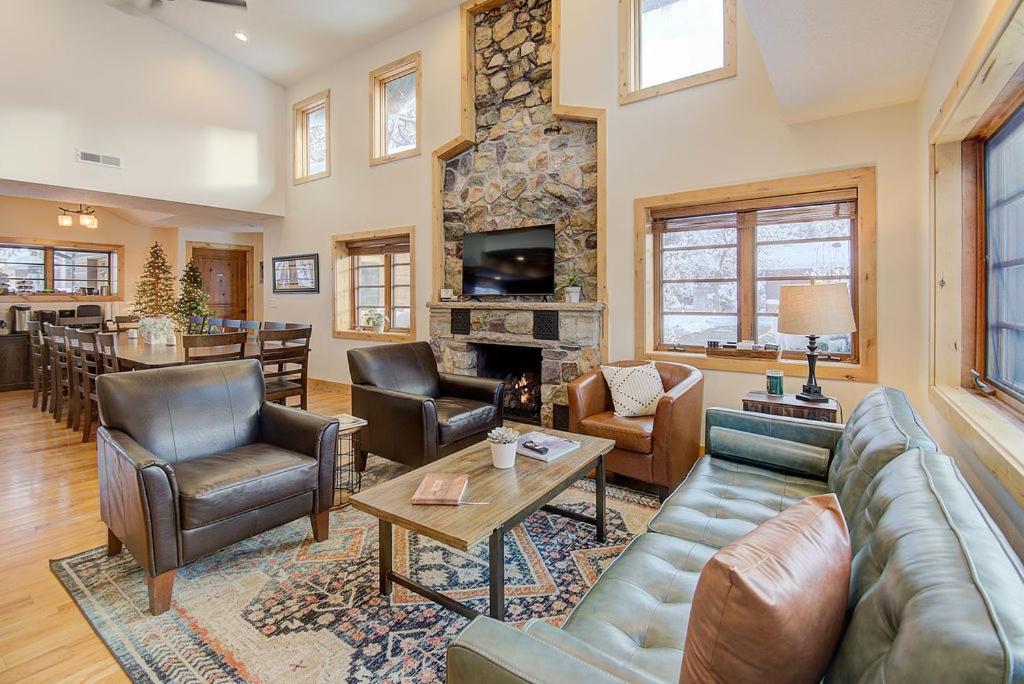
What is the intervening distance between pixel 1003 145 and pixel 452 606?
9.86 ft

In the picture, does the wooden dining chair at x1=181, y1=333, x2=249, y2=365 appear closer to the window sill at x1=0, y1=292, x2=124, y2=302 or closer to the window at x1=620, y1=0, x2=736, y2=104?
the window at x1=620, y1=0, x2=736, y2=104

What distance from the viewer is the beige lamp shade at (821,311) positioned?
2873 millimetres

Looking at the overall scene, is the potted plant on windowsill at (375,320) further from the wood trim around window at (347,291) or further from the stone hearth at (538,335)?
the stone hearth at (538,335)

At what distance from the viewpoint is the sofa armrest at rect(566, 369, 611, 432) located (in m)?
3.31

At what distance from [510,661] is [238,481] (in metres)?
1.69

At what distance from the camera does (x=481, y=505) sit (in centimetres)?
185

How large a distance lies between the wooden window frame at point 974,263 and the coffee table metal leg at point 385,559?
278 cm

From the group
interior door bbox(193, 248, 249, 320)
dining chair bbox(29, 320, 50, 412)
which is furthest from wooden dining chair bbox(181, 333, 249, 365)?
interior door bbox(193, 248, 249, 320)

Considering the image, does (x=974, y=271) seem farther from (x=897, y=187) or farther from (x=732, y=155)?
(x=732, y=155)

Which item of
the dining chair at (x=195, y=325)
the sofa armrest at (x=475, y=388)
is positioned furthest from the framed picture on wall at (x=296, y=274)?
the sofa armrest at (x=475, y=388)

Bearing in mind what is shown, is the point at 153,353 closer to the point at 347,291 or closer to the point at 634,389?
the point at 347,291

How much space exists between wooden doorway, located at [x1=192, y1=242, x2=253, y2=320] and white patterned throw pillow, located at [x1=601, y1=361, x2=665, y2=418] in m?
8.14

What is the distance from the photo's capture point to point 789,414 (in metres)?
3.04

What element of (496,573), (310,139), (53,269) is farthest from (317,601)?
(53,269)
